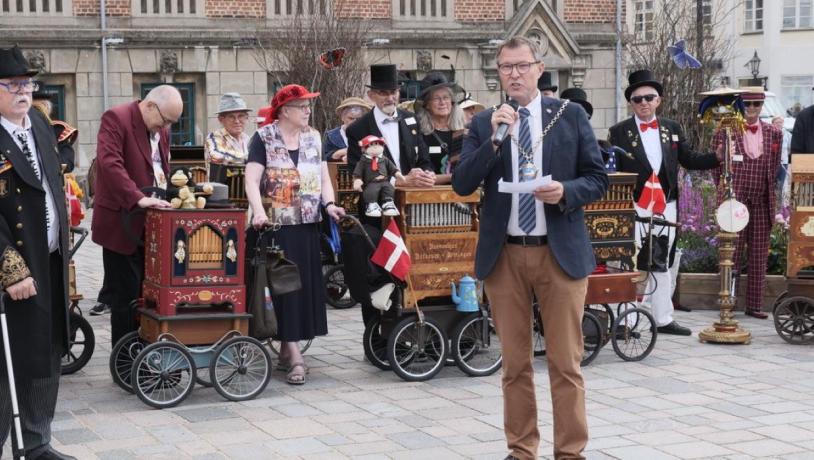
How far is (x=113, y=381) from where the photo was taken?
8.22 metres

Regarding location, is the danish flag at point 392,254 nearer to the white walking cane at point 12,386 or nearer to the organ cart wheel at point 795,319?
the white walking cane at point 12,386

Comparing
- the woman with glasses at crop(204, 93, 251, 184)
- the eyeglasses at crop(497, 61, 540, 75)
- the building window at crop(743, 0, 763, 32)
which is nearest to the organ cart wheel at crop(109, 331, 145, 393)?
the woman with glasses at crop(204, 93, 251, 184)

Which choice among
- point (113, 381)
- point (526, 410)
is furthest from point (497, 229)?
point (113, 381)

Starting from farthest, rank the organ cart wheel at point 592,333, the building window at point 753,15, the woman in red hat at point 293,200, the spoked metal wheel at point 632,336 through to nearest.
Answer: the building window at point 753,15, the spoked metal wheel at point 632,336, the organ cart wheel at point 592,333, the woman in red hat at point 293,200

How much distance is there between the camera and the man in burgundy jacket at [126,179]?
7832mm

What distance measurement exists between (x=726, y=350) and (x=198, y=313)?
3966 millimetres

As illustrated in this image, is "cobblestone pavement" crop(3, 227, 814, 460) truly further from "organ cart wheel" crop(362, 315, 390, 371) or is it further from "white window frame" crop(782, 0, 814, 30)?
"white window frame" crop(782, 0, 814, 30)

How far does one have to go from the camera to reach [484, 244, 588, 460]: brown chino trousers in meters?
5.78

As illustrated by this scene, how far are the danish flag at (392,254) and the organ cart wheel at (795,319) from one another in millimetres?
3188

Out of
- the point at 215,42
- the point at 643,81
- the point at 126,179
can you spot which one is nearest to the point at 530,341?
the point at 126,179

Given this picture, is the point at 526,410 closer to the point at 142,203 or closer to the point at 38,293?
the point at 38,293

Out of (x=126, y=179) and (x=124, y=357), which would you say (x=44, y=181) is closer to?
(x=126, y=179)

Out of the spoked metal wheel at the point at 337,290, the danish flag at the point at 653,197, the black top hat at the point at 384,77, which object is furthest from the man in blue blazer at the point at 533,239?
the spoked metal wheel at the point at 337,290

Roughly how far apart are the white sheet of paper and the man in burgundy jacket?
2.73 meters
